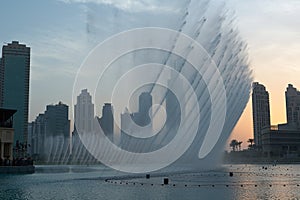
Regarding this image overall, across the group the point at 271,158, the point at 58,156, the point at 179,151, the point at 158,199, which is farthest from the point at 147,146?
the point at 271,158

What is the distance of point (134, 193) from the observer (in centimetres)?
3628

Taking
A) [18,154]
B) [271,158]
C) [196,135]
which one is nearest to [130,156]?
[196,135]

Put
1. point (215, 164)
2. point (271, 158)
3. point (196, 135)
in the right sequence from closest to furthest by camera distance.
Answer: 1. point (196, 135)
2. point (215, 164)
3. point (271, 158)

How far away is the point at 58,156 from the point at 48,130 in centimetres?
3152

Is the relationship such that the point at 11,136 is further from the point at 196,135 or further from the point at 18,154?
the point at 196,135

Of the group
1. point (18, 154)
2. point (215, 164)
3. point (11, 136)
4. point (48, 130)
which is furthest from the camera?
point (48, 130)

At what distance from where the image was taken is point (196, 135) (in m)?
70.1

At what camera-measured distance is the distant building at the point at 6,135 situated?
308 ft

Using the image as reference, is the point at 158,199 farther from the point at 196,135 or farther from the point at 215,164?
the point at 215,164

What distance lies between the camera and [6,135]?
94.6m

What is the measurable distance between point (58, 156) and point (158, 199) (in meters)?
126

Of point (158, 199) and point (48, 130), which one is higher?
point (48, 130)

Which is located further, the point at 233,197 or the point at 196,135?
the point at 196,135

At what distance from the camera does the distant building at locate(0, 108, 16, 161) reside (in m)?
93.7
